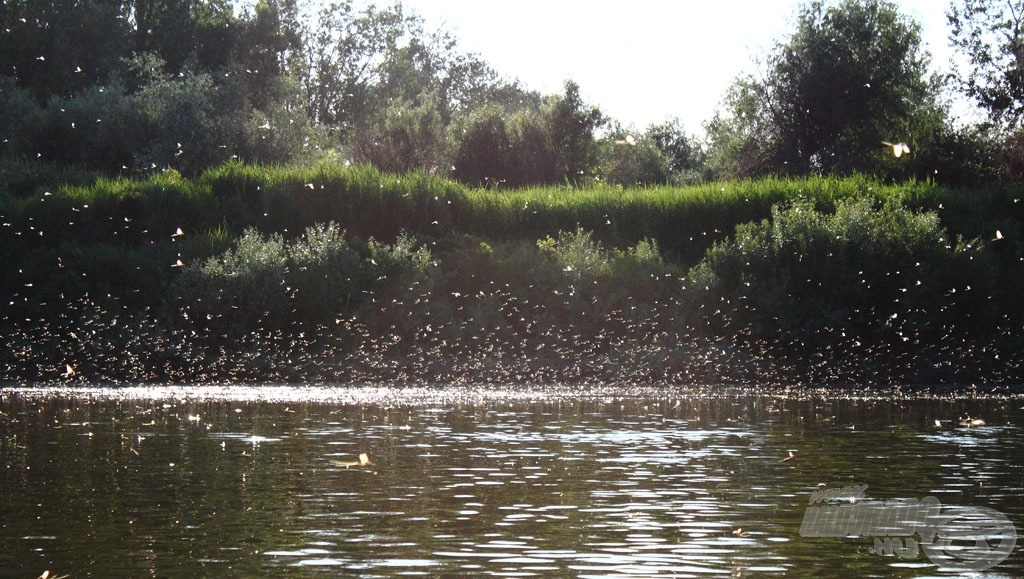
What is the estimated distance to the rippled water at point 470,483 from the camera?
32.3 feet

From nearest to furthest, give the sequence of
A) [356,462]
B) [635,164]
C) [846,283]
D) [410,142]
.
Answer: [356,462] → [846,283] → [410,142] → [635,164]

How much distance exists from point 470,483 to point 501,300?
61.0 feet

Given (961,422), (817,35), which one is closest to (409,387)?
(961,422)

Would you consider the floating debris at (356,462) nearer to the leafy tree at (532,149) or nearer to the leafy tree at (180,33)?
the leafy tree at (532,149)

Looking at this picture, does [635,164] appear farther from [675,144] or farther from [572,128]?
[675,144]

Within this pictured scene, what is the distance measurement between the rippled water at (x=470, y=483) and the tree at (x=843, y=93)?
1341 inches

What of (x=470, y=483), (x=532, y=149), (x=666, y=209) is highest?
(x=532, y=149)

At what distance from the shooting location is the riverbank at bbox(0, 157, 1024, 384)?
97.0ft

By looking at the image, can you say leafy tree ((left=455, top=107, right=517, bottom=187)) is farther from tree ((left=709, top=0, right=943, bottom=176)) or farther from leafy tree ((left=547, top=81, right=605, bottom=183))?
tree ((left=709, top=0, right=943, bottom=176))

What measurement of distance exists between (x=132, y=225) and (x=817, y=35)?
32.4 m

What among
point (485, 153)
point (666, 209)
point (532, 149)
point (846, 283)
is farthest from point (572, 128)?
point (846, 283)

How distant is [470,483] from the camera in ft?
44.8

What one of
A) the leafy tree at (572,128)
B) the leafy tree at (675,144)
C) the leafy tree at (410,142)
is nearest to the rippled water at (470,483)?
the leafy tree at (572,128)

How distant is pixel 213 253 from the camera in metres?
32.7
